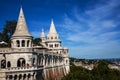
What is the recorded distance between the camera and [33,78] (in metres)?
45.6

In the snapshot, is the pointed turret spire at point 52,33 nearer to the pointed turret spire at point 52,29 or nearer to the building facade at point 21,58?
the pointed turret spire at point 52,29

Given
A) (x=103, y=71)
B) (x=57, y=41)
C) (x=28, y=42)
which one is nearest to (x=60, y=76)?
(x=57, y=41)

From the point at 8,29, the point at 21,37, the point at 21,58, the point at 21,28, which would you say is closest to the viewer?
the point at 21,58

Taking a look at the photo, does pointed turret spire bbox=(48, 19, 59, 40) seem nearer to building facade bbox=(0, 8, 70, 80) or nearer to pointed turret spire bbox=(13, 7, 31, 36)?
building facade bbox=(0, 8, 70, 80)

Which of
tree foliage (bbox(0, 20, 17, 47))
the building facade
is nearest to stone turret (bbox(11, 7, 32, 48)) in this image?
the building facade

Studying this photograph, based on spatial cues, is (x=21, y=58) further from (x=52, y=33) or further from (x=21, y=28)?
(x=52, y=33)

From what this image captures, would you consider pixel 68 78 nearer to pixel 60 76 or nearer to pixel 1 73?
pixel 60 76

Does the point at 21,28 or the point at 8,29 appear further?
the point at 8,29

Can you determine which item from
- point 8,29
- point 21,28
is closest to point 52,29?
point 8,29

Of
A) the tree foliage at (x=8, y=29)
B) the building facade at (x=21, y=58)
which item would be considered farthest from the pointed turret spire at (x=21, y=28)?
the tree foliage at (x=8, y=29)

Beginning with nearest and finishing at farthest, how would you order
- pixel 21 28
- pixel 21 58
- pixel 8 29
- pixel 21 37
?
pixel 21 58 < pixel 21 37 < pixel 21 28 < pixel 8 29

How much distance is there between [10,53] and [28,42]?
3.90 m

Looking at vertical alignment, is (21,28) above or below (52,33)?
below

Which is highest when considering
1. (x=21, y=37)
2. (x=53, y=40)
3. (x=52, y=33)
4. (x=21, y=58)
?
(x=52, y=33)
